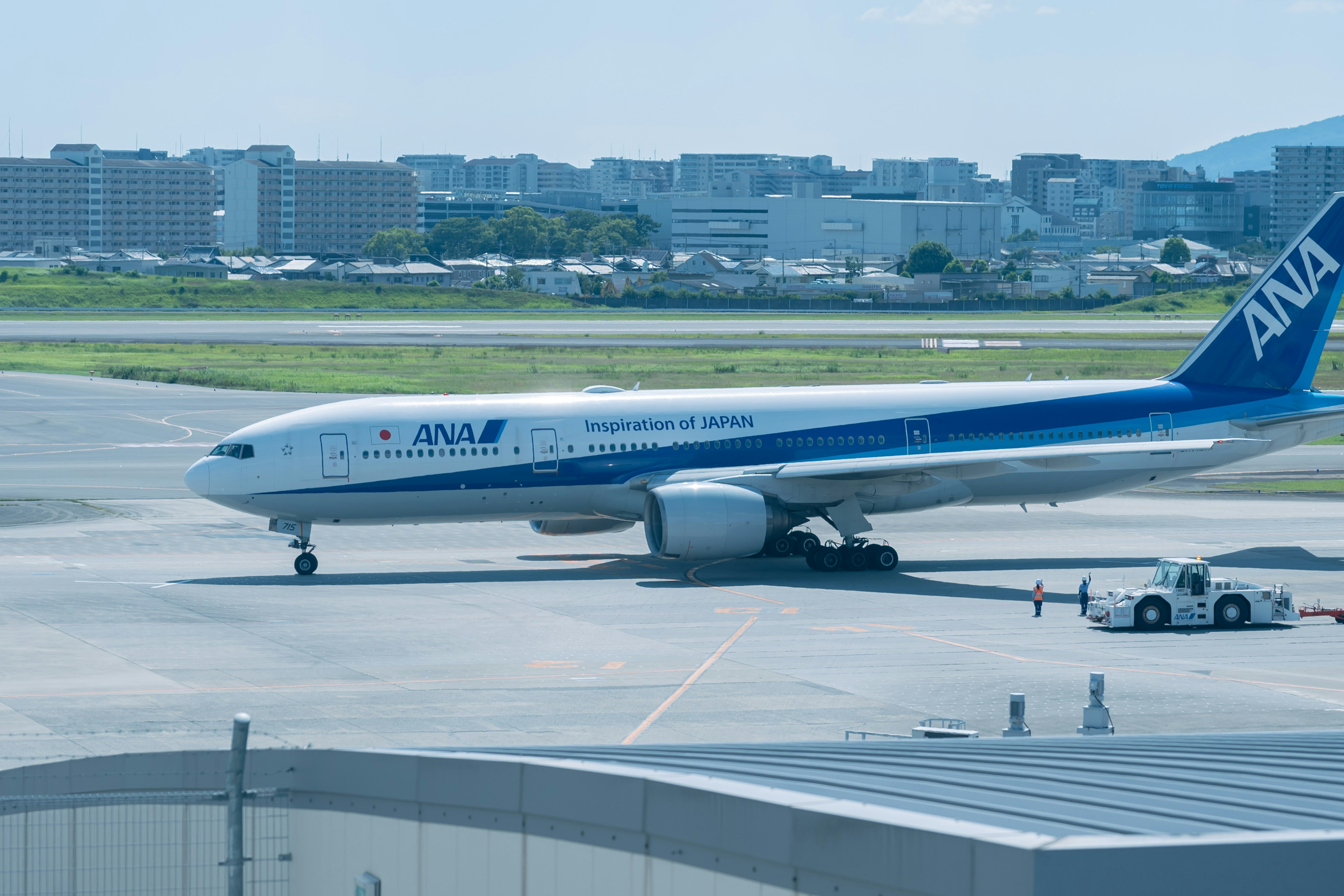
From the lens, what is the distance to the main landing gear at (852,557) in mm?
Answer: 42875

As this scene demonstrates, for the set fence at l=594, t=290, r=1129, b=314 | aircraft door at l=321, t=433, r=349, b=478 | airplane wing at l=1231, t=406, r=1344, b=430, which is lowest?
aircraft door at l=321, t=433, r=349, b=478

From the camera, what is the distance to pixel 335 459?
41.0m

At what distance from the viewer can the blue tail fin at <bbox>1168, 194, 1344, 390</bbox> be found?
155 ft

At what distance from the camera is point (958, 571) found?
43.7 m

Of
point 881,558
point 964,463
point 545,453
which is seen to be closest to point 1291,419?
point 964,463

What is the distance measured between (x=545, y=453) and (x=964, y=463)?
36.7 feet

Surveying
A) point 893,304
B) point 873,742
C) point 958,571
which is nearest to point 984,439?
point 958,571

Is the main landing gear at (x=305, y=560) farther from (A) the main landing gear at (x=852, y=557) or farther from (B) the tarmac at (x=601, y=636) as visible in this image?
(A) the main landing gear at (x=852, y=557)

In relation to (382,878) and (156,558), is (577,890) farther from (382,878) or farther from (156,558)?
(156,558)

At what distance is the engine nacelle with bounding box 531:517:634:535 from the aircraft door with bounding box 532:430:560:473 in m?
3.09

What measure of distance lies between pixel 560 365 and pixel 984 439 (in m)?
60.4

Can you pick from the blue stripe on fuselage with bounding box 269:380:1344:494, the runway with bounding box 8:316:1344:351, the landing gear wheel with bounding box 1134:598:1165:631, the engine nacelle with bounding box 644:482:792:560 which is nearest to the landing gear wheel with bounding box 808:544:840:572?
the engine nacelle with bounding box 644:482:792:560

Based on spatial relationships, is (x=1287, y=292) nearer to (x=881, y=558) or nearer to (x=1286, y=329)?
(x=1286, y=329)

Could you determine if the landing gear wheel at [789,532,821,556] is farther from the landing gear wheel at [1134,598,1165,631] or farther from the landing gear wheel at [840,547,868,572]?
the landing gear wheel at [1134,598,1165,631]
